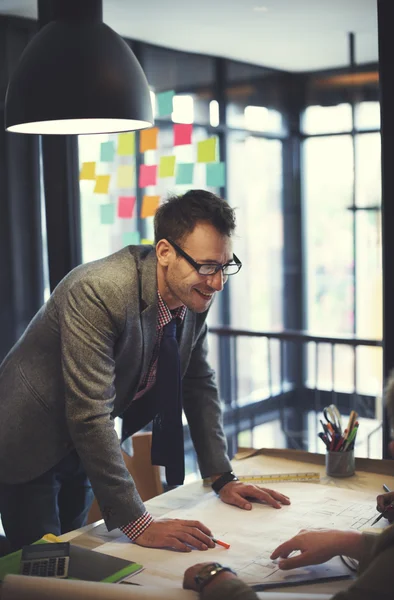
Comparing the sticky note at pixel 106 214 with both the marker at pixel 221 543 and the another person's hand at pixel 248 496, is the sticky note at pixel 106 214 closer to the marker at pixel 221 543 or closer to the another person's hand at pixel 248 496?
the another person's hand at pixel 248 496

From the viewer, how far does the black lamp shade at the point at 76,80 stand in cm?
181

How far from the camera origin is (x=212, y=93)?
5.17 meters

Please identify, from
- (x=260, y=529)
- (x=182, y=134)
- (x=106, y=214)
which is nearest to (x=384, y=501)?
(x=260, y=529)

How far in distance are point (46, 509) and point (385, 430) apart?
1008 mm

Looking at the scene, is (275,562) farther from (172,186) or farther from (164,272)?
(172,186)

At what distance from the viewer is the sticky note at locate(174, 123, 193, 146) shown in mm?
4268

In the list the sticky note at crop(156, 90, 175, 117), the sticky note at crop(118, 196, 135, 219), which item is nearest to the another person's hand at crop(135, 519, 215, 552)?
the sticky note at crop(118, 196, 135, 219)

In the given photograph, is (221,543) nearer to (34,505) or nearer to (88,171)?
(34,505)

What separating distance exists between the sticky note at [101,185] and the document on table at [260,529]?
2263 millimetres

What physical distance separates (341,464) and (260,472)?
0.75ft

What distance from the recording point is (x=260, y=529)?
167 cm

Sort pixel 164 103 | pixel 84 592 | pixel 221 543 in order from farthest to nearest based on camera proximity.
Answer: pixel 164 103, pixel 221 543, pixel 84 592

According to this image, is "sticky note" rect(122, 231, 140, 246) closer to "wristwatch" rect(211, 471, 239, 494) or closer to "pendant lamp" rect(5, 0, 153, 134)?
"pendant lamp" rect(5, 0, 153, 134)

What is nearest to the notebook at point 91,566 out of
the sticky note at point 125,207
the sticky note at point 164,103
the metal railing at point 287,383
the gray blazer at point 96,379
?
the gray blazer at point 96,379
